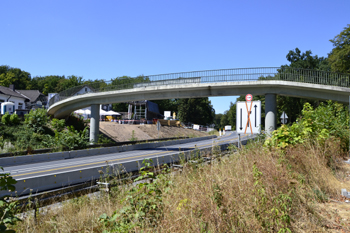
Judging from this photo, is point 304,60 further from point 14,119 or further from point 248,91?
point 14,119

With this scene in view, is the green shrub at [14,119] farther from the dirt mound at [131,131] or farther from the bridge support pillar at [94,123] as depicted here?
the dirt mound at [131,131]

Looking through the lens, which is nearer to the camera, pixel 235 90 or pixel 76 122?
pixel 235 90

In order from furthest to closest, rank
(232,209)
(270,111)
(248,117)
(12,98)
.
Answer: (12,98)
(270,111)
(248,117)
(232,209)

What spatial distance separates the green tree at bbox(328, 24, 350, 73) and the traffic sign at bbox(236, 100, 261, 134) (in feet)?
95.2

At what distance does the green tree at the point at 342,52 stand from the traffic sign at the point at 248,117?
29.0 m

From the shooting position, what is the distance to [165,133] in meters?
53.3

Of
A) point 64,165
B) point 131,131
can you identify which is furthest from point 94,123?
point 64,165

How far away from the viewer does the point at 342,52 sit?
3369 centimetres

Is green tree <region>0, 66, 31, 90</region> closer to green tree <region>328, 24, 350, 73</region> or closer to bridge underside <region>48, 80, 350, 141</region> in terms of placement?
bridge underside <region>48, 80, 350, 141</region>

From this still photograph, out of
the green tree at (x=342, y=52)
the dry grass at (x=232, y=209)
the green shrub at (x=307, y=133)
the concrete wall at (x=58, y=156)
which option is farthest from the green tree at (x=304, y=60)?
the dry grass at (x=232, y=209)

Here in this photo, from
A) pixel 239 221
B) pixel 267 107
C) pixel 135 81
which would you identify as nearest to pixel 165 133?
pixel 135 81

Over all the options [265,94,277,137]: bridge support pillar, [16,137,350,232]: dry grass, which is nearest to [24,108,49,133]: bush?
[265,94,277,137]: bridge support pillar

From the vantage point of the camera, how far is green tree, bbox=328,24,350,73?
34.0 meters

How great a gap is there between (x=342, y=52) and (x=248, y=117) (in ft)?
97.4
